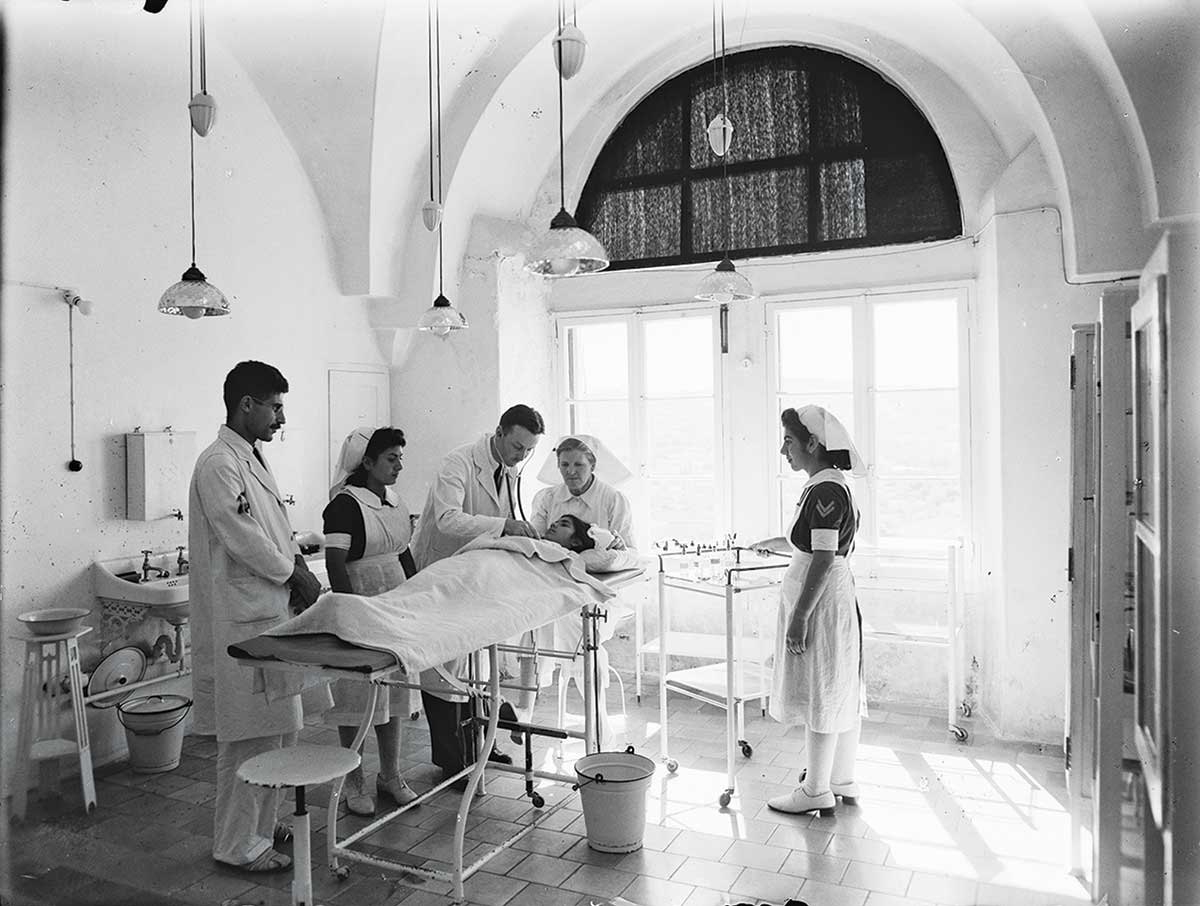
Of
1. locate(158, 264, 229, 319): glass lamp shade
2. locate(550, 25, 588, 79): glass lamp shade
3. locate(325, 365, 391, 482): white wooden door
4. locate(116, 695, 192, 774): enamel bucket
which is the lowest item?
locate(116, 695, 192, 774): enamel bucket

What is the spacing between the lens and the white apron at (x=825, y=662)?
165 inches

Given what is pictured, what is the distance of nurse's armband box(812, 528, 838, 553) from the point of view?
13.5ft

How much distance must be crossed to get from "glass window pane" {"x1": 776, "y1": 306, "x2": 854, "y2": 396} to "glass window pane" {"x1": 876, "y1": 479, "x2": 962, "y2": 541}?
0.65 m

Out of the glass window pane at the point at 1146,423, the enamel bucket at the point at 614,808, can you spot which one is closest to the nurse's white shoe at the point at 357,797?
the enamel bucket at the point at 614,808

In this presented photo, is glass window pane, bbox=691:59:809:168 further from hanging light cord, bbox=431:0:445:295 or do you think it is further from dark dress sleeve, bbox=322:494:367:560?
dark dress sleeve, bbox=322:494:367:560

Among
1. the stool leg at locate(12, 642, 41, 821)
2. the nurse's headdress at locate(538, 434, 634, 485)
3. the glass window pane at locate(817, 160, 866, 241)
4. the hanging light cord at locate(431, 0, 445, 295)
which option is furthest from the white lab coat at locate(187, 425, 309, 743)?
the glass window pane at locate(817, 160, 866, 241)

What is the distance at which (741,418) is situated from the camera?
663 centimetres

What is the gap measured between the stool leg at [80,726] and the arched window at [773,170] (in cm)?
450

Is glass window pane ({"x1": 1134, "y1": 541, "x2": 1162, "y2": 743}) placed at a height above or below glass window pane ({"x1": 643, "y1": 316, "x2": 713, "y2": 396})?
below

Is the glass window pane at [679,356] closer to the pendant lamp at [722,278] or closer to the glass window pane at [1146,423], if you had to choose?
the pendant lamp at [722,278]

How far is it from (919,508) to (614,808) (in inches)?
129

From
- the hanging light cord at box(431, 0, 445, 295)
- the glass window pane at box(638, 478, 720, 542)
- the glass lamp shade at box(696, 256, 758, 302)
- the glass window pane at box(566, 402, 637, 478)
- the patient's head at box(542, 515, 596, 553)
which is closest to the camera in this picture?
the patient's head at box(542, 515, 596, 553)

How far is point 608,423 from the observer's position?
7.14 meters

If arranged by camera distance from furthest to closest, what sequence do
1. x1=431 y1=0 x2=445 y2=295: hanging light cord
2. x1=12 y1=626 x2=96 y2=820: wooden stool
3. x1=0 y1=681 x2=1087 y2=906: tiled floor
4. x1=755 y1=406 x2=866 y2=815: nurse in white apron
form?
x1=431 y1=0 x2=445 y2=295: hanging light cord < x1=12 y1=626 x2=96 y2=820: wooden stool < x1=755 y1=406 x2=866 y2=815: nurse in white apron < x1=0 y1=681 x2=1087 y2=906: tiled floor
